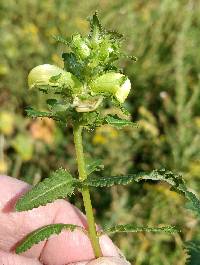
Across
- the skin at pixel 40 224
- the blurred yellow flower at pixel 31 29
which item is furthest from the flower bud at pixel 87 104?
the blurred yellow flower at pixel 31 29

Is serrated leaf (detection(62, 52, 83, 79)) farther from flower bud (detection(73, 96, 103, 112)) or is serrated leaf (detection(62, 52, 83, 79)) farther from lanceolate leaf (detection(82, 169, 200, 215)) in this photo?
lanceolate leaf (detection(82, 169, 200, 215))

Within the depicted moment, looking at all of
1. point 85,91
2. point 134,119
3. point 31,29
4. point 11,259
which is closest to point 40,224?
point 11,259

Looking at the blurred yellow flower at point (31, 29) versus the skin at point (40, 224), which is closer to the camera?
the skin at point (40, 224)

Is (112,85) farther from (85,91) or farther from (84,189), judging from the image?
(84,189)

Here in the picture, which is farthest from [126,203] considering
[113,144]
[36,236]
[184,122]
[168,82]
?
[36,236]

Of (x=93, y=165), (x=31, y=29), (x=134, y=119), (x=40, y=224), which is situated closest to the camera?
(x=93, y=165)

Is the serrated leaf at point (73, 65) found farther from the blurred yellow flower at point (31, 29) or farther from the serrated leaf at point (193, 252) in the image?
the blurred yellow flower at point (31, 29)

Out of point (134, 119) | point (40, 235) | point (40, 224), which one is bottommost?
point (40, 235)
